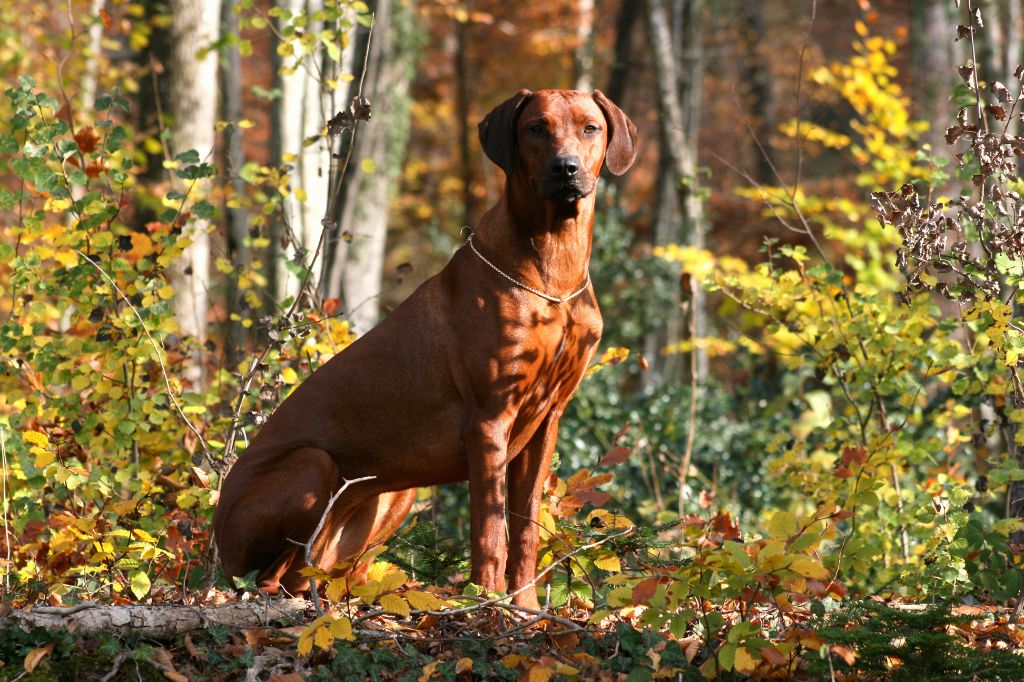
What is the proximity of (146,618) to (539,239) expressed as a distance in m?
1.84

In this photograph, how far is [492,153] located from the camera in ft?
13.5

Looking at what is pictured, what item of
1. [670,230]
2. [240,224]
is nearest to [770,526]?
[240,224]

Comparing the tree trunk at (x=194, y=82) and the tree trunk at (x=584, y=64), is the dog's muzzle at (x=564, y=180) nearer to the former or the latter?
the tree trunk at (x=194, y=82)

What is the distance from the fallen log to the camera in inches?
134

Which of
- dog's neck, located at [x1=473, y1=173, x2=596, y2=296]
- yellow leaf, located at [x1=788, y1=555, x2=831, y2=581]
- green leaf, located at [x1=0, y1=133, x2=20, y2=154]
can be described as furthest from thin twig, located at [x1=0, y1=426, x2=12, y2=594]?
yellow leaf, located at [x1=788, y1=555, x2=831, y2=581]

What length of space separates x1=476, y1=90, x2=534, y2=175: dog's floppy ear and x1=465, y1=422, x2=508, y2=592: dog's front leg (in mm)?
976

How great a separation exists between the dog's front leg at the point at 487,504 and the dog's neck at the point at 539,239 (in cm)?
57

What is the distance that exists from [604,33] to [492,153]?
2264 cm

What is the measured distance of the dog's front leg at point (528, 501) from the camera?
4.17 metres

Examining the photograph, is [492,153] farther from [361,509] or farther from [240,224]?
[240,224]

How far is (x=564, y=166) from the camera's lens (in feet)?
12.6

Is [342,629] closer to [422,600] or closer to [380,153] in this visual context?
[422,600]

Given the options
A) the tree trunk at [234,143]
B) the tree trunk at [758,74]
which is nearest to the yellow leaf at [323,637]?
the tree trunk at [234,143]

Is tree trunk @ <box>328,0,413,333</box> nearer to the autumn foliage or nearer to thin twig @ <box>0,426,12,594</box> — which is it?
the autumn foliage
